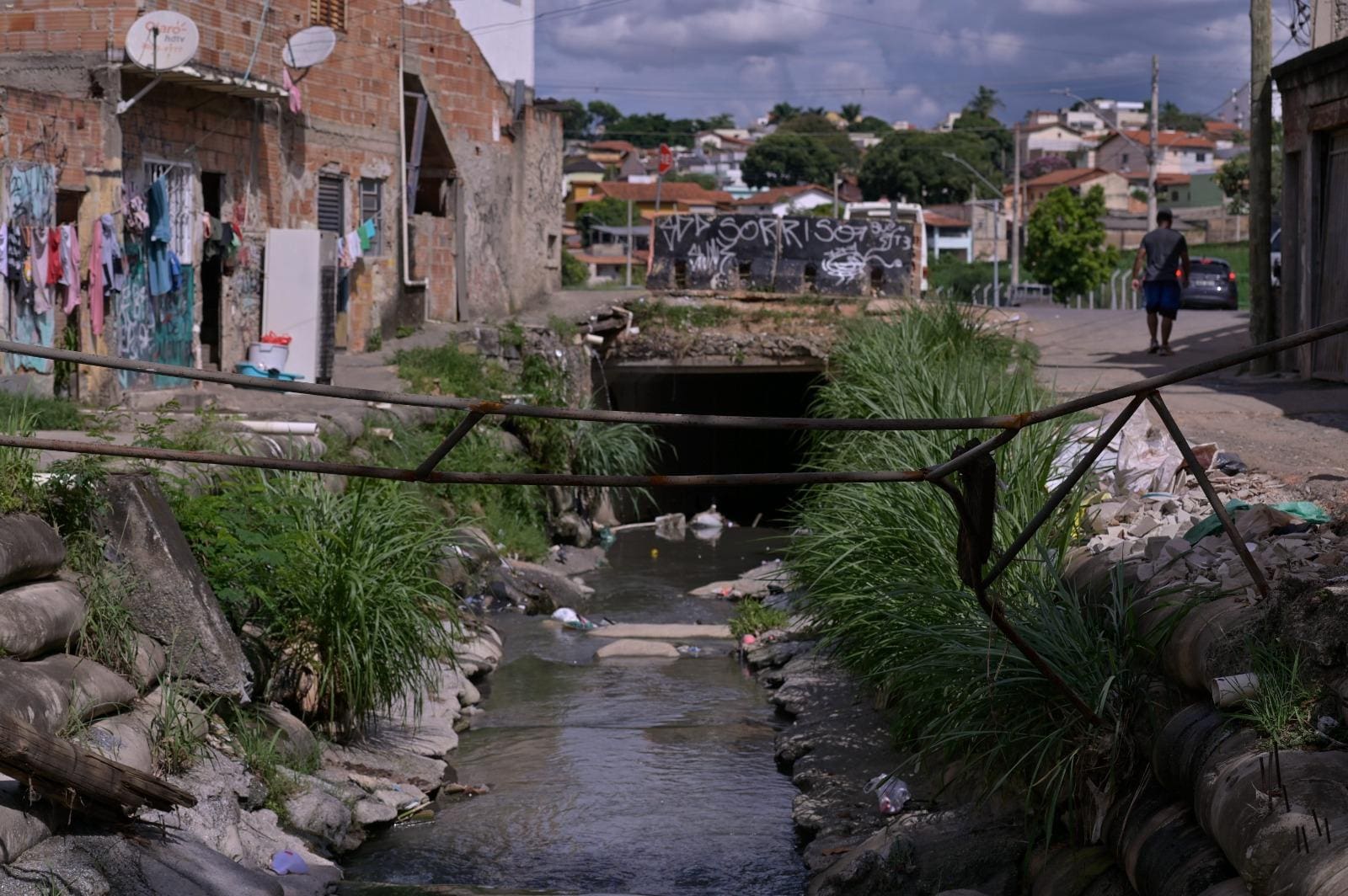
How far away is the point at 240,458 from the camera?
3.90m

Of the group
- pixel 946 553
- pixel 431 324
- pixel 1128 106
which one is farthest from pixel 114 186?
pixel 1128 106

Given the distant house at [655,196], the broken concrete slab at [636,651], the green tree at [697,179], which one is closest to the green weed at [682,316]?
the broken concrete slab at [636,651]

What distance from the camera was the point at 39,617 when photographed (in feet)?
20.3

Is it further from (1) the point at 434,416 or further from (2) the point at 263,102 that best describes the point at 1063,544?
(2) the point at 263,102

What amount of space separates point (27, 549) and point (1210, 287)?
25.2 m

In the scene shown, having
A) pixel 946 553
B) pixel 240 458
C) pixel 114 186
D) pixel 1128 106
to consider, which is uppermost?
pixel 1128 106

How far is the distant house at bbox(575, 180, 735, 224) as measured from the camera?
62138mm

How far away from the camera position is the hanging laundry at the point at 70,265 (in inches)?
484

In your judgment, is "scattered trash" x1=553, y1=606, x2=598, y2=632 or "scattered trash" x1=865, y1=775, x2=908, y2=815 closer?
"scattered trash" x1=865, y1=775, x2=908, y2=815

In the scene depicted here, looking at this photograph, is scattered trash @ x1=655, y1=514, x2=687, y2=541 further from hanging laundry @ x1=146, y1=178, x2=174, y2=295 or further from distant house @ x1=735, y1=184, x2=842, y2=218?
distant house @ x1=735, y1=184, x2=842, y2=218

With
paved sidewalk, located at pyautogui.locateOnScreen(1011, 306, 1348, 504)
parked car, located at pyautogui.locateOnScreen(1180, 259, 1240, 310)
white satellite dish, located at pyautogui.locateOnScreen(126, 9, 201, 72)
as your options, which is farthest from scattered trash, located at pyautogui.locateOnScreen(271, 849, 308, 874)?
parked car, located at pyautogui.locateOnScreen(1180, 259, 1240, 310)

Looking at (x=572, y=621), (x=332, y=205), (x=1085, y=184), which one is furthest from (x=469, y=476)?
(x=1085, y=184)

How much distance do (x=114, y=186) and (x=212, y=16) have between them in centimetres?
295

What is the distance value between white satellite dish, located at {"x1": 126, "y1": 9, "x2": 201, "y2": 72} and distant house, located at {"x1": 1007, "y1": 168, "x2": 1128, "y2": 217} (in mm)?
60945
